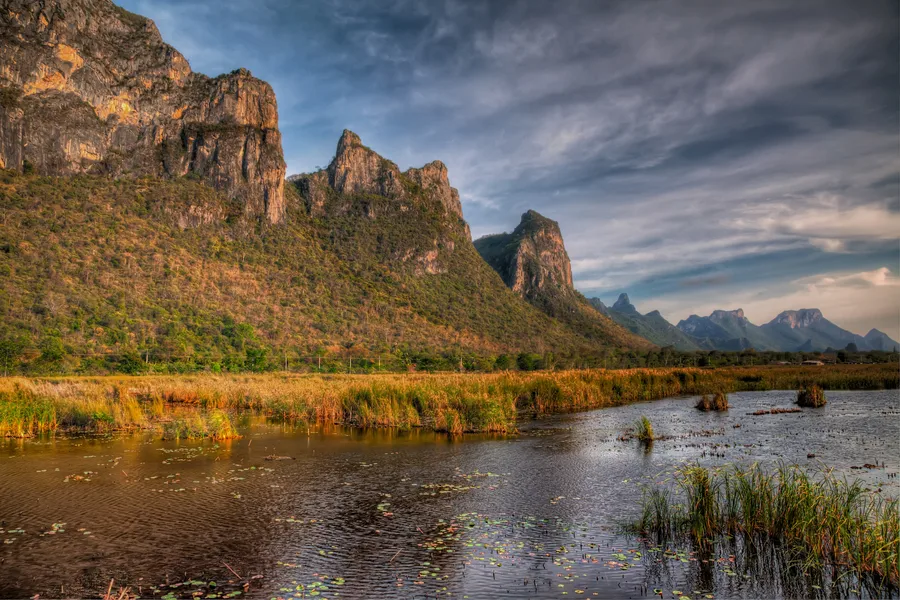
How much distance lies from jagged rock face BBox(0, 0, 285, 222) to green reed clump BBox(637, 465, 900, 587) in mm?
121143

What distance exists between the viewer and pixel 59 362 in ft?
185

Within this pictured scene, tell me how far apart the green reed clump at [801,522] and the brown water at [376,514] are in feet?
2.53

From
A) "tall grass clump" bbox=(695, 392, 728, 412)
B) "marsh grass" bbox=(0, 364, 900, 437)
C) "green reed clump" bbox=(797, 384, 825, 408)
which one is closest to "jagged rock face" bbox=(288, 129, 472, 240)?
"marsh grass" bbox=(0, 364, 900, 437)

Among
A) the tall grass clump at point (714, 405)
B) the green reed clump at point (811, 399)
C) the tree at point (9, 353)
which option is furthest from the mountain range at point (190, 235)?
the tall grass clump at point (714, 405)

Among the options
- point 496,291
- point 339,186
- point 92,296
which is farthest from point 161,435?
point 339,186

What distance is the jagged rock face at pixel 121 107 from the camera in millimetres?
105938

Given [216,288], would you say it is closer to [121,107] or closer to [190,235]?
[190,235]

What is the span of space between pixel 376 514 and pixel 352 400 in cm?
1741

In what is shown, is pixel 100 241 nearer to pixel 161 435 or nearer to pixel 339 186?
pixel 161 435

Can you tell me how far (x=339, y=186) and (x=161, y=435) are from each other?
159 m

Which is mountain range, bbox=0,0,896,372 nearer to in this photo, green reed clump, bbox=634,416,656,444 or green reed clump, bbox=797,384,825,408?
green reed clump, bbox=797,384,825,408

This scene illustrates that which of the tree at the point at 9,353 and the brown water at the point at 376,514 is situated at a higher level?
the tree at the point at 9,353

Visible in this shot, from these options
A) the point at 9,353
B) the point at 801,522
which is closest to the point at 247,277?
the point at 9,353

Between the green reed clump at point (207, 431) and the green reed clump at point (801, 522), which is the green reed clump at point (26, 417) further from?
the green reed clump at point (801, 522)
